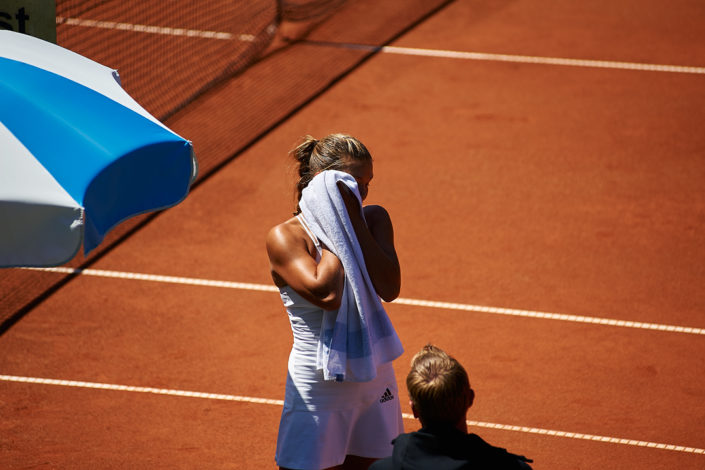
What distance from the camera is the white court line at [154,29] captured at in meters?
14.1

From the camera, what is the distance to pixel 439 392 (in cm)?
324

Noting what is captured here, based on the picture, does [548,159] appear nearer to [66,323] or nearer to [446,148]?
[446,148]

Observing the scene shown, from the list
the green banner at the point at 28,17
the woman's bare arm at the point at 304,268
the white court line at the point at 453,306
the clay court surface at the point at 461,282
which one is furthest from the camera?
the white court line at the point at 453,306

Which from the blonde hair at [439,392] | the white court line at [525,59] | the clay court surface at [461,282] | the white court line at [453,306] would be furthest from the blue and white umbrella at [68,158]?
the white court line at [525,59]

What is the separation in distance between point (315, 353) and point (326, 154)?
0.86 meters

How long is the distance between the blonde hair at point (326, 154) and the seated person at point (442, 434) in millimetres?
1068

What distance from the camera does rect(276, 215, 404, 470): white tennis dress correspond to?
13.0 ft

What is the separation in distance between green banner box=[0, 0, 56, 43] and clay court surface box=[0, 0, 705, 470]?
1640 millimetres

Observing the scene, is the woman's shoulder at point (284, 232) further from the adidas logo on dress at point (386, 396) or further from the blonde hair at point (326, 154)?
the adidas logo on dress at point (386, 396)

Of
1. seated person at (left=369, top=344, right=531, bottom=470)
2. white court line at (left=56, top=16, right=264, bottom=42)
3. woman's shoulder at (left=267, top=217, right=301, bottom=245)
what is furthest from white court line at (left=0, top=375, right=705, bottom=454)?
white court line at (left=56, top=16, right=264, bottom=42)

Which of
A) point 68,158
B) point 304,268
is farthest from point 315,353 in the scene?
point 68,158

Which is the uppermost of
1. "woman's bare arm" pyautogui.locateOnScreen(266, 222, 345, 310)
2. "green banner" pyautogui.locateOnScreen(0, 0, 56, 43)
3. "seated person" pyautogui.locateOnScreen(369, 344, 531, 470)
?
"green banner" pyautogui.locateOnScreen(0, 0, 56, 43)

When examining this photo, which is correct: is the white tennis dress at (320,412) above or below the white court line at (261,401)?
above

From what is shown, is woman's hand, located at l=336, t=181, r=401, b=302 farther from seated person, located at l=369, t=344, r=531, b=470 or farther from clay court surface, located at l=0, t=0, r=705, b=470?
seated person, located at l=369, t=344, r=531, b=470
